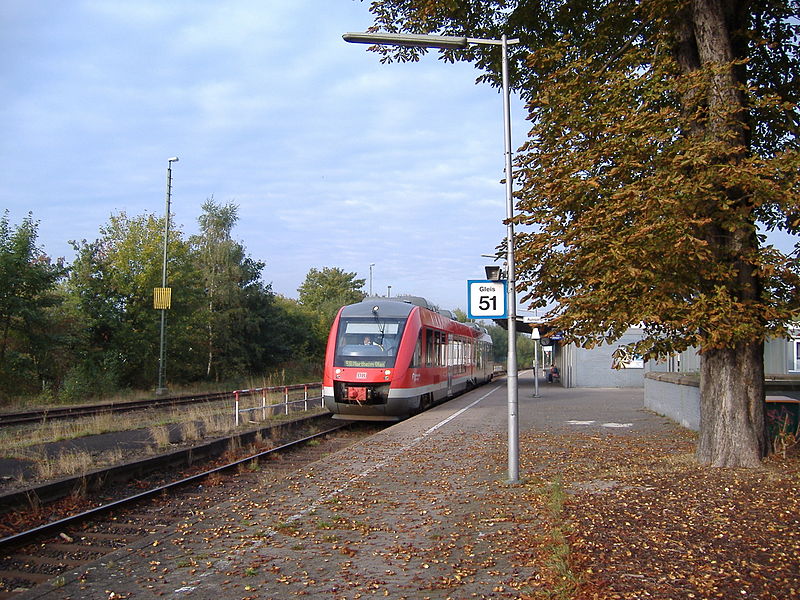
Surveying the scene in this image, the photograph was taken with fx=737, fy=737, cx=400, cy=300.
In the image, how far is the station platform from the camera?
527 cm

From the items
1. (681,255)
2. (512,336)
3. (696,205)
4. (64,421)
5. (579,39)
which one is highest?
(579,39)

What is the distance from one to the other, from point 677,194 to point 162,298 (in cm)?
2446

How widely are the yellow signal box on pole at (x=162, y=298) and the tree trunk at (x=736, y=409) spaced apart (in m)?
23.6

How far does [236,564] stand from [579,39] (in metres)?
9.26

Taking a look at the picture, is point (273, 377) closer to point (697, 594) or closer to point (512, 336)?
point (512, 336)

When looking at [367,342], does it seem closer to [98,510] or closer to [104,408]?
[104,408]

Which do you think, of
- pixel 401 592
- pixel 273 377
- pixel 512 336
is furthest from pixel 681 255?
pixel 273 377

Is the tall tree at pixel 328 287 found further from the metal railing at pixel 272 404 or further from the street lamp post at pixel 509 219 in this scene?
the street lamp post at pixel 509 219

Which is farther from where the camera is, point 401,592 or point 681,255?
point 681,255

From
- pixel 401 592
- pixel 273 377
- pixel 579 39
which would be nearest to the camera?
pixel 401 592

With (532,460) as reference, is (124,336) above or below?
above

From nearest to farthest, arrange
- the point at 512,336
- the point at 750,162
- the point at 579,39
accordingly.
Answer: the point at 750,162 < the point at 512,336 < the point at 579,39

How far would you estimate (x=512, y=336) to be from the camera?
882 centimetres

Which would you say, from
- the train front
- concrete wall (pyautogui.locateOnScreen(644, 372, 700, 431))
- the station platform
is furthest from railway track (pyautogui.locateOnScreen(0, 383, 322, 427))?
concrete wall (pyautogui.locateOnScreen(644, 372, 700, 431))
